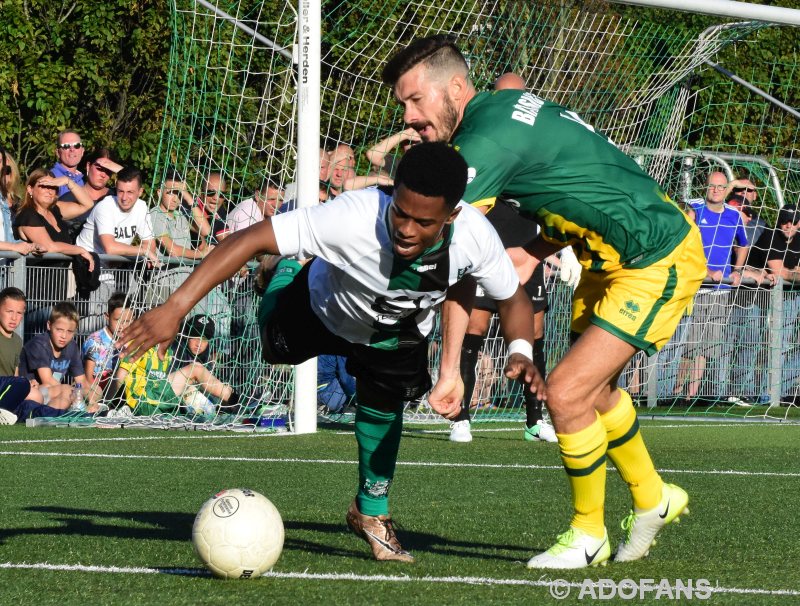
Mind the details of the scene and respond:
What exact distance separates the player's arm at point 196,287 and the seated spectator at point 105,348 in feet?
22.8

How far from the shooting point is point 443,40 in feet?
17.5

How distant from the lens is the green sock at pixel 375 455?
17.2 feet

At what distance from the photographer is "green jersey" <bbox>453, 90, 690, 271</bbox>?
16.2 ft

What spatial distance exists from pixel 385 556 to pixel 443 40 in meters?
2.12

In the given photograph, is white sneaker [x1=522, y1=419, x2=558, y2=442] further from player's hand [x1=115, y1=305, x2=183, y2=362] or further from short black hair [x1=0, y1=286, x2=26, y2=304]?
player's hand [x1=115, y1=305, x2=183, y2=362]

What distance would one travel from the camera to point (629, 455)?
537 cm

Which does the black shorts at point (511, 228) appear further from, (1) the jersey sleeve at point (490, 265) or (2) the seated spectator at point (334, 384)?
(1) the jersey sleeve at point (490, 265)

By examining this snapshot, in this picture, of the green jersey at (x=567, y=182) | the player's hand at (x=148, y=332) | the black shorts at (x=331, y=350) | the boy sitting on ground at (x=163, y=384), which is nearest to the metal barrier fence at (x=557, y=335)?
the boy sitting on ground at (x=163, y=384)

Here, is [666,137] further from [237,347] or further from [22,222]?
[22,222]

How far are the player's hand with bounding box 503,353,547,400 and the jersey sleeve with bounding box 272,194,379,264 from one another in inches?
27.4

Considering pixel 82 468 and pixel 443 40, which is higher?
pixel 443 40

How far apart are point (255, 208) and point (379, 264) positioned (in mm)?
6568

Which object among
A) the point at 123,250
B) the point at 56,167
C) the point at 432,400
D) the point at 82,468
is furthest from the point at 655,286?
the point at 56,167

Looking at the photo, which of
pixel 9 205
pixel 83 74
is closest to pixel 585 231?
pixel 9 205
